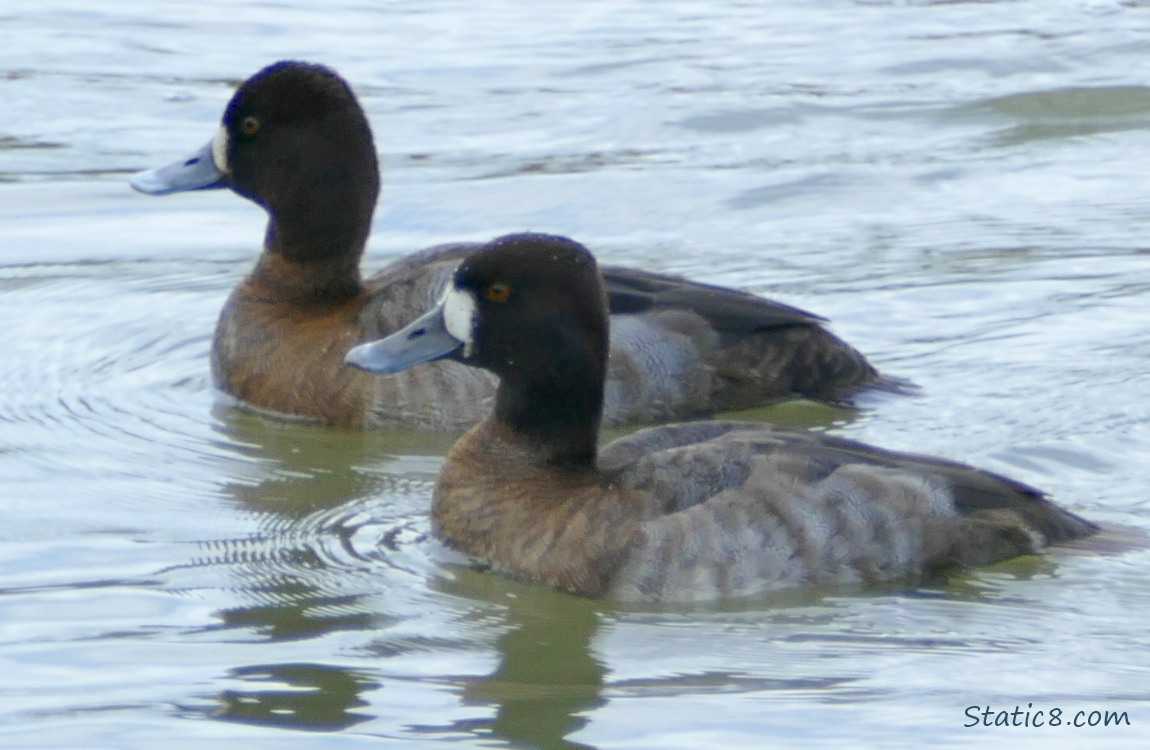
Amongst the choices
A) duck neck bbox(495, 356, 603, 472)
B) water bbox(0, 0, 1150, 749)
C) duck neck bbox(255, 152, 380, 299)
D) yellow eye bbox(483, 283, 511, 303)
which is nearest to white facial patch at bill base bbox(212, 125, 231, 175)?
duck neck bbox(255, 152, 380, 299)

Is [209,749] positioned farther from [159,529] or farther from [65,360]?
[65,360]

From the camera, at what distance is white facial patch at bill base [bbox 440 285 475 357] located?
20.1 feet

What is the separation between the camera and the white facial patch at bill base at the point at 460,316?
20.1ft

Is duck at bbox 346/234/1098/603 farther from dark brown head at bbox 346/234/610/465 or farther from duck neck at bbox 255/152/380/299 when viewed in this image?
duck neck at bbox 255/152/380/299

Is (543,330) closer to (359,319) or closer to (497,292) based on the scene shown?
(497,292)

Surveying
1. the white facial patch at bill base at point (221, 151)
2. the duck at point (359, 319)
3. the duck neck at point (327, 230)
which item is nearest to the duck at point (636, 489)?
the duck at point (359, 319)

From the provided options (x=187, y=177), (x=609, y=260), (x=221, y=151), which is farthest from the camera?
(x=609, y=260)

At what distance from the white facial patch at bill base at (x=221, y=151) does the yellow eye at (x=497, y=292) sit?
7.25 feet

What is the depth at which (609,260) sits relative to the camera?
9.45 meters

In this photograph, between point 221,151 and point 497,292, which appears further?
point 221,151

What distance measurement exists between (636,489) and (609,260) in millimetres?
3713

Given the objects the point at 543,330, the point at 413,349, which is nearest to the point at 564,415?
the point at 543,330

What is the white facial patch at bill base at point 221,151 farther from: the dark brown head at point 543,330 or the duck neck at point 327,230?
the dark brown head at point 543,330

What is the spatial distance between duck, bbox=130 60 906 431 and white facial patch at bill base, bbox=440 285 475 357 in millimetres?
1143
